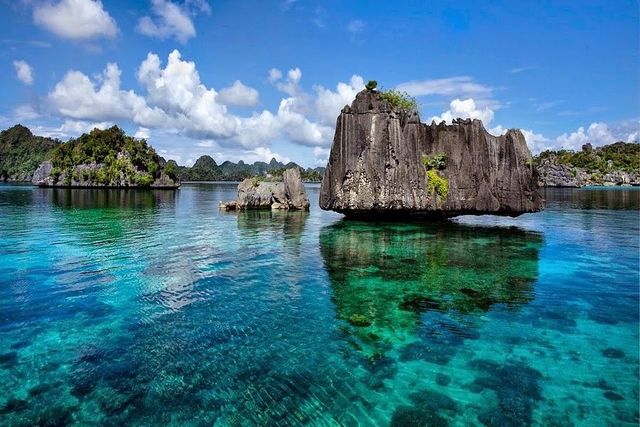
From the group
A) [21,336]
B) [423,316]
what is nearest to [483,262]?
[423,316]

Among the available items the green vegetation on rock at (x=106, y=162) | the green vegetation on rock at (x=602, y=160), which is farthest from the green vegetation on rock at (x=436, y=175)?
the green vegetation on rock at (x=602, y=160)

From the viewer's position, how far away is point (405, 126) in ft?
125

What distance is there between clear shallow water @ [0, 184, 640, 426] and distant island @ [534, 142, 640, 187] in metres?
175

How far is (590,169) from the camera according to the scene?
18838cm

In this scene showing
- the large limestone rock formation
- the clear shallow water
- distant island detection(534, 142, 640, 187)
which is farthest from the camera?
distant island detection(534, 142, 640, 187)

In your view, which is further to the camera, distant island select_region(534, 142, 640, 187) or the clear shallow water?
distant island select_region(534, 142, 640, 187)

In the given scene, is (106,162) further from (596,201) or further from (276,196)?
(596,201)

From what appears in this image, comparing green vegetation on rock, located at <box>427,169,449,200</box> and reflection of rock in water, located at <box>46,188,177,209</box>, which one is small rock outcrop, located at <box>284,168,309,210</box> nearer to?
reflection of rock in water, located at <box>46,188,177,209</box>

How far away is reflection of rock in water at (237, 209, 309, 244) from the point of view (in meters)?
35.2

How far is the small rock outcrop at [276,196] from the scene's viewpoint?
57562mm

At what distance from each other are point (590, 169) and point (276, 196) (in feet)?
617

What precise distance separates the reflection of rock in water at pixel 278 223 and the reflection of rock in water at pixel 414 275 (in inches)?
124

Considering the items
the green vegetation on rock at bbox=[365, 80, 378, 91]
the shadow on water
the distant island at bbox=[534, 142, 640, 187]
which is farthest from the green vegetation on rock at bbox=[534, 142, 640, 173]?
the green vegetation on rock at bbox=[365, 80, 378, 91]

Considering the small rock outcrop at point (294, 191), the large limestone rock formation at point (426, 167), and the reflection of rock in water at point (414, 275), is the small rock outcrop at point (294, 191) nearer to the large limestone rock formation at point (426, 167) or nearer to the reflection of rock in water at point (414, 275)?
the large limestone rock formation at point (426, 167)
